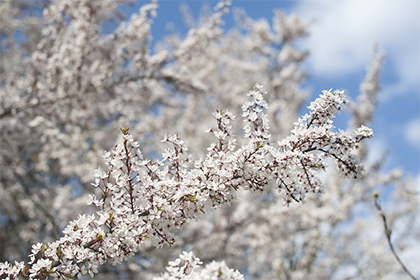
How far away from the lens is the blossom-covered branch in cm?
226

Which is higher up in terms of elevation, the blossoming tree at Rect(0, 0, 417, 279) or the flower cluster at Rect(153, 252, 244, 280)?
the blossoming tree at Rect(0, 0, 417, 279)

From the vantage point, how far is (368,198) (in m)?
10.8

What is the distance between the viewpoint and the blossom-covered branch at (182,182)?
226 cm

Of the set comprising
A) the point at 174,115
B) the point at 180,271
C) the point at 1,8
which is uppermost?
the point at 174,115

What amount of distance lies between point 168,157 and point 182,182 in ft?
0.71

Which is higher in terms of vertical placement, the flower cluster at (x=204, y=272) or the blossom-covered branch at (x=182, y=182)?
the blossom-covered branch at (x=182, y=182)

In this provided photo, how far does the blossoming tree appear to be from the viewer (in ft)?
7.55

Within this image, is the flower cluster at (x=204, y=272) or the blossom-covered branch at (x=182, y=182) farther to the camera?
the blossom-covered branch at (x=182, y=182)

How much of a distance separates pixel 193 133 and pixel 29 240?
24.1 feet

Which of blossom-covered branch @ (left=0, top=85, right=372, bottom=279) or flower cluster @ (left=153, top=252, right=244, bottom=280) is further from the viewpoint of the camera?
blossom-covered branch @ (left=0, top=85, right=372, bottom=279)

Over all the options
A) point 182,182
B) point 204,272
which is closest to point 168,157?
point 182,182

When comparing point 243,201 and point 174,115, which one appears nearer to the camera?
point 243,201

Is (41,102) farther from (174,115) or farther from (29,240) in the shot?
(174,115)

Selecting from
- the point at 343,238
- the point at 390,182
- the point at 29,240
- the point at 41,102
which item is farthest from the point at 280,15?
the point at 29,240
